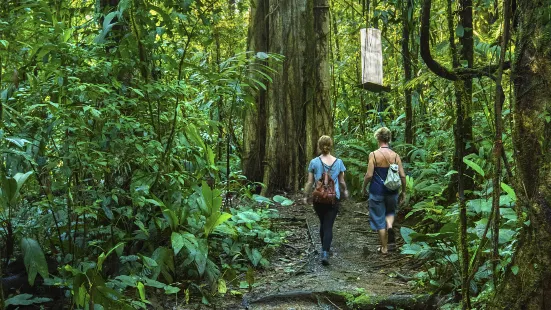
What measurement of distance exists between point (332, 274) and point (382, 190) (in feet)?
5.11

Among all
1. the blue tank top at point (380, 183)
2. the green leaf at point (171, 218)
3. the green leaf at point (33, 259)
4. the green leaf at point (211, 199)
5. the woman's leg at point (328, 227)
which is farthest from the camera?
the blue tank top at point (380, 183)

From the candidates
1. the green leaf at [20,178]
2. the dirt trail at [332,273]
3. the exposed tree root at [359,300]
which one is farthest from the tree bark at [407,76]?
the green leaf at [20,178]

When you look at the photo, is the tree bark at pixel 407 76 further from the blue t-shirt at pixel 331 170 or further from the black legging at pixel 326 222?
the black legging at pixel 326 222

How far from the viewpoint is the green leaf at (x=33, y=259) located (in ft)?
13.6

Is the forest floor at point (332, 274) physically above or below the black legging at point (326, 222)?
below

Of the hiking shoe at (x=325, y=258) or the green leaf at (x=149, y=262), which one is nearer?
the green leaf at (x=149, y=262)

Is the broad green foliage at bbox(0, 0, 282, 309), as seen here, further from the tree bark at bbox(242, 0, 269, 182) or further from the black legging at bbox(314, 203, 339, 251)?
the tree bark at bbox(242, 0, 269, 182)

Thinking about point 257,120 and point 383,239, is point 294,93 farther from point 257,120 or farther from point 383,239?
point 383,239

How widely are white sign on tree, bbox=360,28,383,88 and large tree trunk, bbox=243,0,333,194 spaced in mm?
2347

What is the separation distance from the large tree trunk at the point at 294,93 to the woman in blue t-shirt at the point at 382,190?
2.55 m

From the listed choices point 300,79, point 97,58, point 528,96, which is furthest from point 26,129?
point 300,79

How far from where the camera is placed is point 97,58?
4.77m


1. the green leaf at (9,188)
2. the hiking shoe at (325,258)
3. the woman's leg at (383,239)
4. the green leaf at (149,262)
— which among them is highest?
the green leaf at (9,188)

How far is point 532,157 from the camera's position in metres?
3.41
